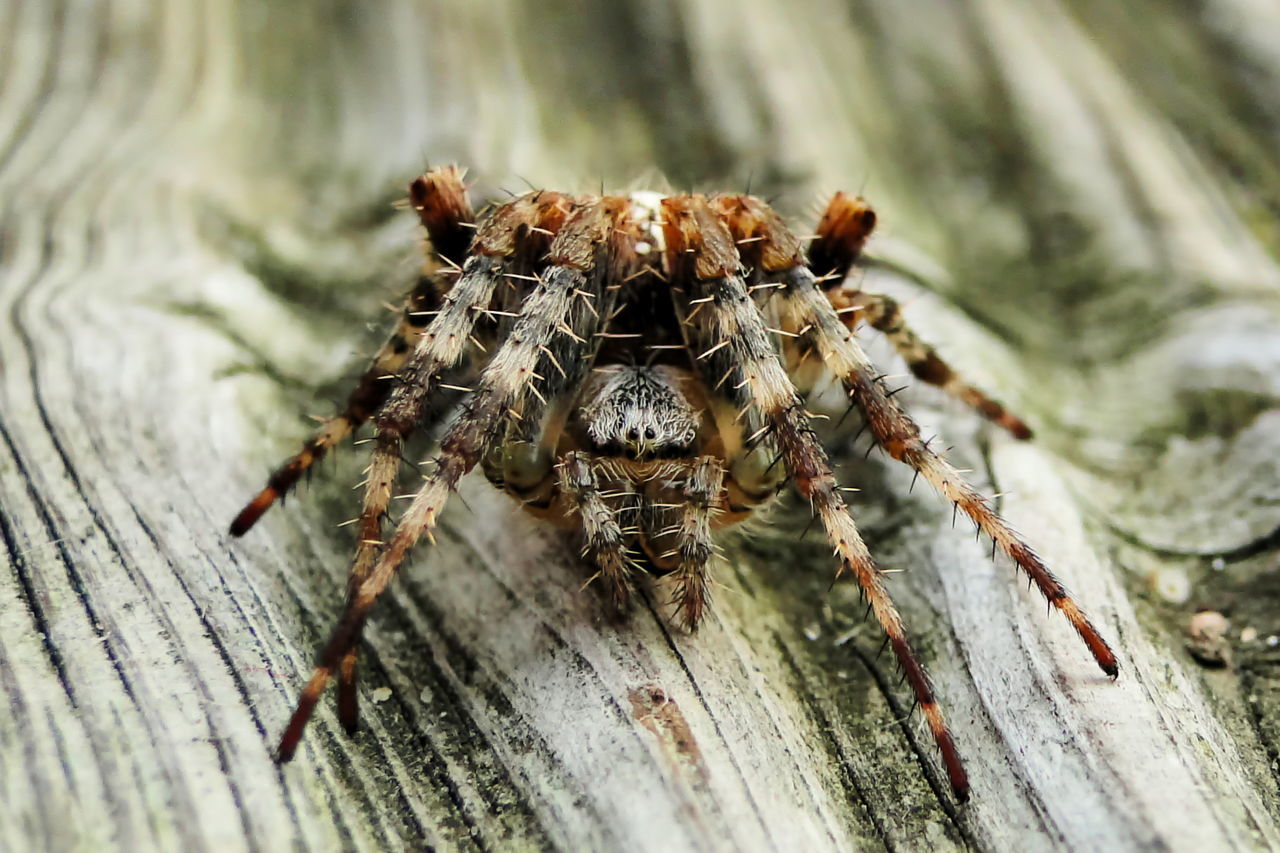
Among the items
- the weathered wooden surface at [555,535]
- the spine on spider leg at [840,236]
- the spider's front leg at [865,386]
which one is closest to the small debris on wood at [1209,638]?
the weathered wooden surface at [555,535]

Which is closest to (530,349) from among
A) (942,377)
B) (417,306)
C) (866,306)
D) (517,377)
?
(517,377)

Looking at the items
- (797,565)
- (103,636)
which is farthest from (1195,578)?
(103,636)

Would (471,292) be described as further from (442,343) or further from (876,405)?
(876,405)

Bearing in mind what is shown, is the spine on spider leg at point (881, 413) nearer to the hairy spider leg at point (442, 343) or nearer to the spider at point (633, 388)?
the spider at point (633, 388)

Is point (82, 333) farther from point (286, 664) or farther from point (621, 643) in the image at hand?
→ point (621, 643)

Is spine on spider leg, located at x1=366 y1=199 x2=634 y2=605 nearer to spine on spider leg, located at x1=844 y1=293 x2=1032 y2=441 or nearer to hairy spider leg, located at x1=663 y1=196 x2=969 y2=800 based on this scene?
hairy spider leg, located at x1=663 y1=196 x2=969 y2=800

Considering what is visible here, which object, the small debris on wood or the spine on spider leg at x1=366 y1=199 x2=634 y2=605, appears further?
the small debris on wood

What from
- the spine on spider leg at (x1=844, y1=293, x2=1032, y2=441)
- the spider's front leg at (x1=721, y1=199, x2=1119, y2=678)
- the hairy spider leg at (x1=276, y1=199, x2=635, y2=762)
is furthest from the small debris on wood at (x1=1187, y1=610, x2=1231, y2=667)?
the hairy spider leg at (x1=276, y1=199, x2=635, y2=762)
